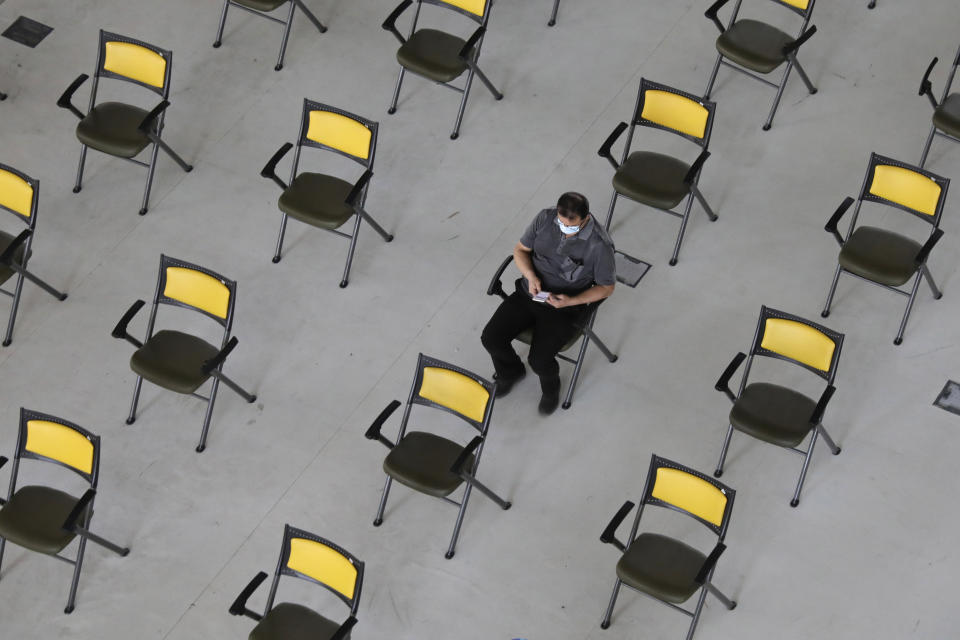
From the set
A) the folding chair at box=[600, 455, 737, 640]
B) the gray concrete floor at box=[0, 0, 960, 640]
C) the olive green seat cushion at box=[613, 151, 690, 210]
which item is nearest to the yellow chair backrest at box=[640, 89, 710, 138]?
the olive green seat cushion at box=[613, 151, 690, 210]

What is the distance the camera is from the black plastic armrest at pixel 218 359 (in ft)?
22.0

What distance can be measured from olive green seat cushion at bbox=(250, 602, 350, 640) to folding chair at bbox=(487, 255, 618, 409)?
5.95 feet

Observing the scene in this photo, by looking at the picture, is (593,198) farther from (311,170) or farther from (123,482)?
(123,482)

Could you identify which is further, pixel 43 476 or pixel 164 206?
pixel 164 206

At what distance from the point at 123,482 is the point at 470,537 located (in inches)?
76.1

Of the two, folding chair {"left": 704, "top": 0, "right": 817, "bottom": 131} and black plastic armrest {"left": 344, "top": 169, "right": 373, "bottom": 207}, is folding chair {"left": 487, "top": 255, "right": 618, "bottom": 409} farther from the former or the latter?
folding chair {"left": 704, "top": 0, "right": 817, "bottom": 131}

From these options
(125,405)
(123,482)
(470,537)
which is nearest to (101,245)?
(125,405)

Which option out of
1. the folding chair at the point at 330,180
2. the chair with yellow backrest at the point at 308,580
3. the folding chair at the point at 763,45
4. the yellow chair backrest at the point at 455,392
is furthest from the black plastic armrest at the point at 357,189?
the folding chair at the point at 763,45

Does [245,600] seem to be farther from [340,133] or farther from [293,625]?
[340,133]

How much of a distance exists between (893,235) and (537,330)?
2.14 metres

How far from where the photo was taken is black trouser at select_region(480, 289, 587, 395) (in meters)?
6.72

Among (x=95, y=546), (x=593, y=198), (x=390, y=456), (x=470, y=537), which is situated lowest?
(x=95, y=546)

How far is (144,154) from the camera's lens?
27.8 ft

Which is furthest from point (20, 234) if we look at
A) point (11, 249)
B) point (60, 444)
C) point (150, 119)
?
point (60, 444)
